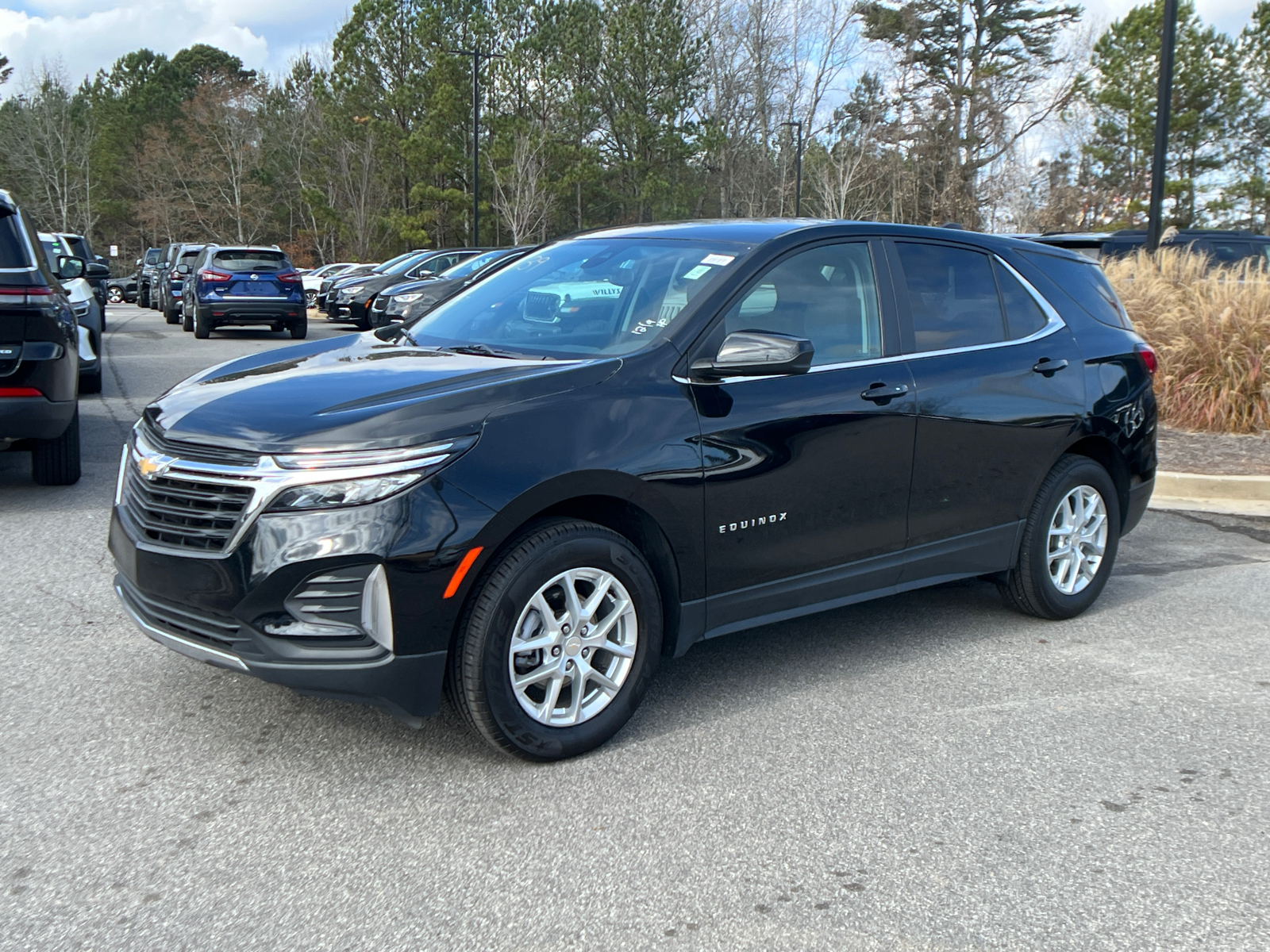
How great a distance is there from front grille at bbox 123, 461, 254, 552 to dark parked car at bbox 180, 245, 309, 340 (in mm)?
19822

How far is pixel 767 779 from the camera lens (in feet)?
12.1

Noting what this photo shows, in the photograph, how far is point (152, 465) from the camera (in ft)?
12.0

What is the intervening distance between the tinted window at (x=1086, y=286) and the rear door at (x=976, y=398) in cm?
23

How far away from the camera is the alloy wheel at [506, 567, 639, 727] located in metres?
3.65

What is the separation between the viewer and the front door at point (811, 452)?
409 centimetres

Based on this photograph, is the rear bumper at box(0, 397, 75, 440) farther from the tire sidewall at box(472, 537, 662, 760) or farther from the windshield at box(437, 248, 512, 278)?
the windshield at box(437, 248, 512, 278)

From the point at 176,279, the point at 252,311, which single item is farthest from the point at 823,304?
the point at 176,279

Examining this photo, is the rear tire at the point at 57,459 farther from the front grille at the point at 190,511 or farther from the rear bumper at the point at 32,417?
the front grille at the point at 190,511

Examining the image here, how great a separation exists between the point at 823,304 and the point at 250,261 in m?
20.5

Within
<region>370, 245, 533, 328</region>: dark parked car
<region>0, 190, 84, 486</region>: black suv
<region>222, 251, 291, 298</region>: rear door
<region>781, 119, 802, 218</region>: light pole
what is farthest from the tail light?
<region>781, 119, 802, 218</region>: light pole

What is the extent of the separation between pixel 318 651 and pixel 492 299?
6.63 feet

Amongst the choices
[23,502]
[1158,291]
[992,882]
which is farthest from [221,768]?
[1158,291]

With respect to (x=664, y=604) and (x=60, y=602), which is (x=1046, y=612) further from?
(x=60, y=602)

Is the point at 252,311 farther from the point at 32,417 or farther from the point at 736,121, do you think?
the point at 736,121
